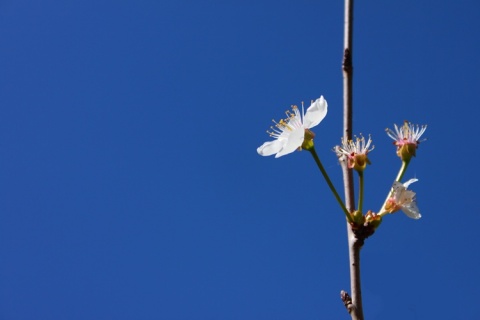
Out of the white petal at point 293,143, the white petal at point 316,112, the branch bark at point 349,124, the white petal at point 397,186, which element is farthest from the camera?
the white petal at point 316,112

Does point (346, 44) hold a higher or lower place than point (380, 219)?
higher

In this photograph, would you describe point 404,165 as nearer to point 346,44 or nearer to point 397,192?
point 397,192

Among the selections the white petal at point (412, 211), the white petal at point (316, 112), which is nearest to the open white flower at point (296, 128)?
the white petal at point (316, 112)

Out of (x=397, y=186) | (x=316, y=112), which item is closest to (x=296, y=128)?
(x=316, y=112)

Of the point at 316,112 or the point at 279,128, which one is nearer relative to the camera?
the point at 316,112

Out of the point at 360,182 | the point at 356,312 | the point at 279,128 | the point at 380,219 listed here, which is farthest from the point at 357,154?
the point at 279,128

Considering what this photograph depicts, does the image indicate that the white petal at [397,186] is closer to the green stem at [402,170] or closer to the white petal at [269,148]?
the green stem at [402,170]
